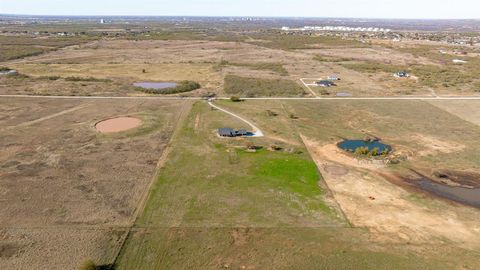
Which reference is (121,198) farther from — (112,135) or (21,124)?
(21,124)

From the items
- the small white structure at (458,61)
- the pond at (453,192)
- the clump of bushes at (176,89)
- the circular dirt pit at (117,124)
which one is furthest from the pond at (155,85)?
the small white structure at (458,61)

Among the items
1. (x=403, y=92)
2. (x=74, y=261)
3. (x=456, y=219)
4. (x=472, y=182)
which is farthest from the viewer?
(x=403, y=92)

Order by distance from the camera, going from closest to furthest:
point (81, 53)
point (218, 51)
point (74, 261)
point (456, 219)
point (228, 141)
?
point (74, 261) → point (456, 219) → point (228, 141) → point (81, 53) → point (218, 51)

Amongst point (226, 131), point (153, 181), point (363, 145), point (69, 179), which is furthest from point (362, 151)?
point (69, 179)

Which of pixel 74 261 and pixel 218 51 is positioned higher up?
pixel 218 51

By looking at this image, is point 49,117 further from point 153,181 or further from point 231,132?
point 153,181

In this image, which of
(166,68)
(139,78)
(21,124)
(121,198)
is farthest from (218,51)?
(121,198)
